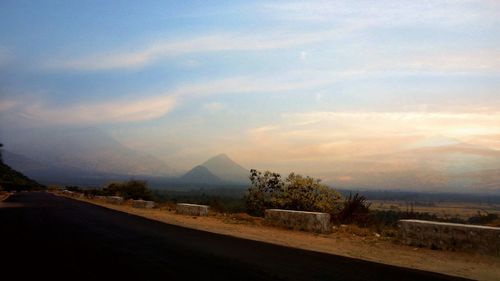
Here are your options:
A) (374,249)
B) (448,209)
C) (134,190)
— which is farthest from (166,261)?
(448,209)

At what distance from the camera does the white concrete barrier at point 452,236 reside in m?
11.9

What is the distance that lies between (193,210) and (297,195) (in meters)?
6.86

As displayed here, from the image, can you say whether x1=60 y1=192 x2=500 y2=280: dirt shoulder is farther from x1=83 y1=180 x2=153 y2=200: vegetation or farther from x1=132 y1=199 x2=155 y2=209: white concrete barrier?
x1=83 y1=180 x2=153 y2=200: vegetation

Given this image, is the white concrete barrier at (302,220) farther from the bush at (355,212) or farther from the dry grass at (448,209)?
the dry grass at (448,209)

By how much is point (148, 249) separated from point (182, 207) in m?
16.8

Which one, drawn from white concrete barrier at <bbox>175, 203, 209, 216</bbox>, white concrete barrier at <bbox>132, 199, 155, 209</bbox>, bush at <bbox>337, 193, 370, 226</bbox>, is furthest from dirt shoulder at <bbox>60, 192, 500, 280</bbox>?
white concrete barrier at <bbox>132, 199, 155, 209</bbox>

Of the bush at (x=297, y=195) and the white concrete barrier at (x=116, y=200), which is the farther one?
the white concrete barrier at (x=116, y=200)

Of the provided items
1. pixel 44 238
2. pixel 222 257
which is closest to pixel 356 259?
pixel 222 257

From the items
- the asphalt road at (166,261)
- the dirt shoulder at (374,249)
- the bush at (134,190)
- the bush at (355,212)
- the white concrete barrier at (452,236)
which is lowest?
the asphalt road at (166,261)

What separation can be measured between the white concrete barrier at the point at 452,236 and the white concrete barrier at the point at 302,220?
3.40m

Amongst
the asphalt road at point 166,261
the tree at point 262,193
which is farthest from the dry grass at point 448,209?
the asphalt road at point 166,261

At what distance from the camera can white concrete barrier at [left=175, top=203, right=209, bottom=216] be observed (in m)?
26.0

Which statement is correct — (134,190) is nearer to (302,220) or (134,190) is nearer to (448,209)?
(302,220)

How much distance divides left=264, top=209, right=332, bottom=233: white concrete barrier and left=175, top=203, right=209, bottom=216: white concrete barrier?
22.7ft
